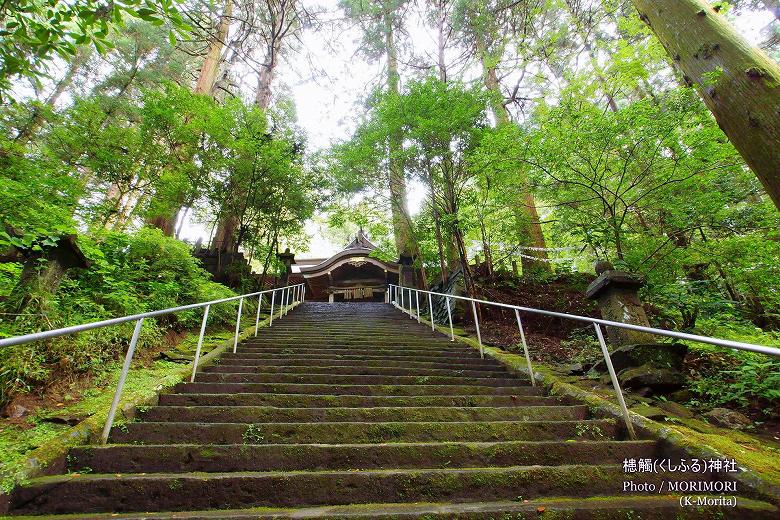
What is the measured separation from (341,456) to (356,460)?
0.10 metres

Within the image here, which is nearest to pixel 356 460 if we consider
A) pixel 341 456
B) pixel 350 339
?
pixel 341 456

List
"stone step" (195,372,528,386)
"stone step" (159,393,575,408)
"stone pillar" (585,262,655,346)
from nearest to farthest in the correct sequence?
"stone step" (159,393,575,408), "stone step" (195,372,528,386), "stone pillar" (585,262,655,346)

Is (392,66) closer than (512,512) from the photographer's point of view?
No

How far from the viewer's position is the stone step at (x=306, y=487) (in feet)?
5.56

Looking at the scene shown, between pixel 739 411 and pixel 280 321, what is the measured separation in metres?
7.43

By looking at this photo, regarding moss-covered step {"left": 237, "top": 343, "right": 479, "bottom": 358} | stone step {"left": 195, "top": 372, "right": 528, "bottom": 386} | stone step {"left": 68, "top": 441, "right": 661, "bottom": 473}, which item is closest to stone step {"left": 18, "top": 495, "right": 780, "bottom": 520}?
stone step {"left": 68, "top": 441, "right": 661, "bottom": 473}

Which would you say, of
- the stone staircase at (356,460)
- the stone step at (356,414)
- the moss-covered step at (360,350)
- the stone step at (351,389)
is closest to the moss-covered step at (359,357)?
the moss-covered step at (360,350)

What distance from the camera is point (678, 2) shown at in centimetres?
338

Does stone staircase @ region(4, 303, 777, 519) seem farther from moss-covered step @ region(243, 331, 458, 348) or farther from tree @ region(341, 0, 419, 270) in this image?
tree @ region(341, 0, 419, 270)

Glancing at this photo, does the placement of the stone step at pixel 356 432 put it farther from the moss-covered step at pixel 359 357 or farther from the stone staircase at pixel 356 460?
the moss-covered step at pixel 359 357

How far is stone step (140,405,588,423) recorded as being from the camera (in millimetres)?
2582

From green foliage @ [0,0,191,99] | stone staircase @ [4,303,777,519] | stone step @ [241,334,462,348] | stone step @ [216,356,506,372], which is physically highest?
green foliage @ [0,0,191,99]

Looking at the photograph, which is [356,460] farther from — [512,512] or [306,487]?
[512,512]

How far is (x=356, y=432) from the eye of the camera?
2.43 meters
